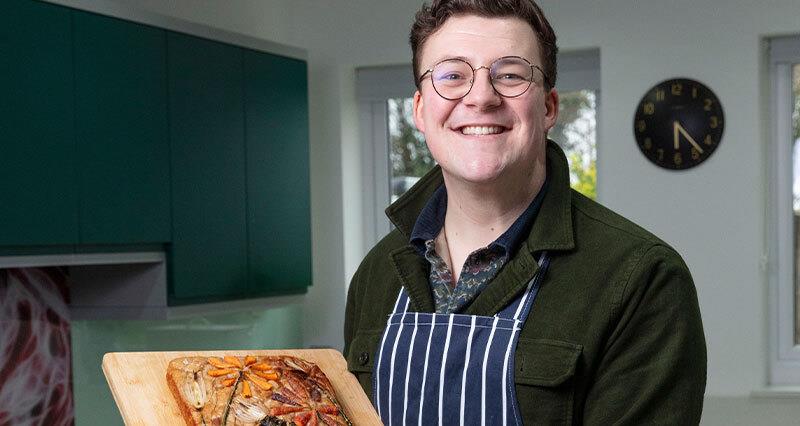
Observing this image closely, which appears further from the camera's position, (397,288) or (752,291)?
(752,291)

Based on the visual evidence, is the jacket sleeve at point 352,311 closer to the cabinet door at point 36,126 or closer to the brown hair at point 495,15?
the brown hair at point 495,15

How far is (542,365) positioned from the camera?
1.20 m

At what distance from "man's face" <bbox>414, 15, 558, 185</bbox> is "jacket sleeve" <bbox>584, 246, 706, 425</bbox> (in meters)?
0.19

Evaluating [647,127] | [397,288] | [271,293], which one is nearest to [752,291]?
[647,127]

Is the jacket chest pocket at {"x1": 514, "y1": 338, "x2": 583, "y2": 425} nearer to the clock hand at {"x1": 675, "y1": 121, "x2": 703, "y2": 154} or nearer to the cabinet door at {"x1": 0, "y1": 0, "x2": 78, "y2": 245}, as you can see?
the cabinet door at {"x1": 0, "y1": 0, "x2": 78, "y2": 245}

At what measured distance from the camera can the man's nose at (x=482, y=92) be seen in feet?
3.95

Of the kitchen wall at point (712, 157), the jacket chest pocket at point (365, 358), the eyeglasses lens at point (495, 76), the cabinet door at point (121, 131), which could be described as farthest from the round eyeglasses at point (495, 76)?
the kitchen wall at point (712, 157)

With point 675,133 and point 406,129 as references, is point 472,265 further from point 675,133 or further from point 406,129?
point 406,129

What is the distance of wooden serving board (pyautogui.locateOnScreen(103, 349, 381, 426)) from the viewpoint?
3.88 feet

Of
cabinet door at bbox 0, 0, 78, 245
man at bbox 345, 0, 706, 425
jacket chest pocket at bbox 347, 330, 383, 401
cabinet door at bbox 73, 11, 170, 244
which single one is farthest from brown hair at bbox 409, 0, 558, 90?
cabinet door at bbox 73, 11, 170, 244

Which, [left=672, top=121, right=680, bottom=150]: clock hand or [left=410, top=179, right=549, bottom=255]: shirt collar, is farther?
[left=672, top=121, right=680, bottom=150]: clock hand

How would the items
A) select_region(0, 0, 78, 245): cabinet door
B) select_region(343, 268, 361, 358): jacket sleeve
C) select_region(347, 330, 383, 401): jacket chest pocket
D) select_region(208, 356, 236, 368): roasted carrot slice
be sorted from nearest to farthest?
select_region(208, 356, 236, 368): roasted carrot slice, select_region(347, 330, 383, 401): jacket chest pocket, select_region(343, 268, 361, 358): jacket sleeve, select_region(0, 0, 78, 245): cabinet door

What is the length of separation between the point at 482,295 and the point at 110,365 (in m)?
0.43

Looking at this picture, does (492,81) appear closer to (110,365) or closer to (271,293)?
(110,365)
